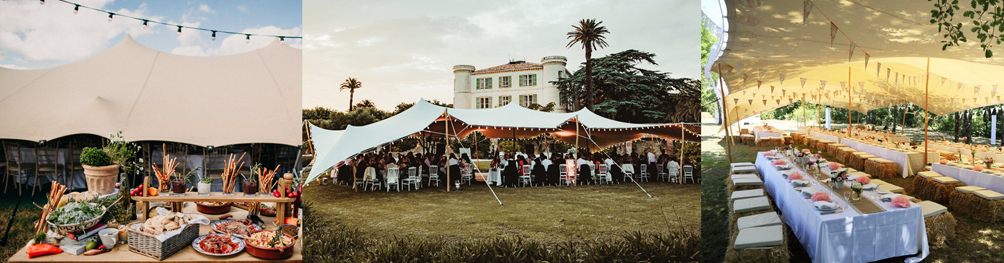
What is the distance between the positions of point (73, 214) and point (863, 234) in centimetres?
672

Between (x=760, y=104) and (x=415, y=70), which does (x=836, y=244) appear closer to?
(x=415, y=70)

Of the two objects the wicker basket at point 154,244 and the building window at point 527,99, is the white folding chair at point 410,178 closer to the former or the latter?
the building window at point 527,99

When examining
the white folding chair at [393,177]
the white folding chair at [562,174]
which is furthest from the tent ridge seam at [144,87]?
the white folding chair at [562,174]

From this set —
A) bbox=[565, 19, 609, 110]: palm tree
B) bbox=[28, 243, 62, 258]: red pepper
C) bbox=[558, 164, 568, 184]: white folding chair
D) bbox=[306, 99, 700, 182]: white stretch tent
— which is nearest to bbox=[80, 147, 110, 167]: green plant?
bbox=[28, 243, 62, 258]: red pepper

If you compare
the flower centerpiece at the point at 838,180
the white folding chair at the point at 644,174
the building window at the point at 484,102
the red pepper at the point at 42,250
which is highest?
the building window at the point at 484,102

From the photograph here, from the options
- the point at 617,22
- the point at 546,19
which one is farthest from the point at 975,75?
the point at 546,19

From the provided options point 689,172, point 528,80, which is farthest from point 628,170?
point 528,80

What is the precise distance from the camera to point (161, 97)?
6539 mm

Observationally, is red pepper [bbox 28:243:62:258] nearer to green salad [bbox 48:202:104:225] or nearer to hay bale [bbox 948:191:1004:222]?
green salad [bbox 48:202:104:225]

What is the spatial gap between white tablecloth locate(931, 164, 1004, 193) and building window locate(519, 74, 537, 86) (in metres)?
5.64

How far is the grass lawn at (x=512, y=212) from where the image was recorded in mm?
5281

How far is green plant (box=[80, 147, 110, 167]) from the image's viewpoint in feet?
15.5

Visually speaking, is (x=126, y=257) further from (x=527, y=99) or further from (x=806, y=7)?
(x=806, y=7)

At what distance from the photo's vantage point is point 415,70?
576 centimetres
